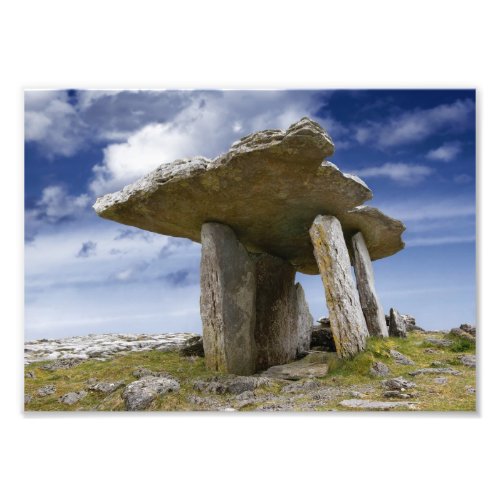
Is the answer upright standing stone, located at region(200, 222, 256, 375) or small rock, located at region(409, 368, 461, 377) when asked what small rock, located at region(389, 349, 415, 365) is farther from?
upright standing stone, located at region(200, 222, 256, 375)

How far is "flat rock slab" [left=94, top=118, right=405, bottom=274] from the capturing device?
7.40 meters

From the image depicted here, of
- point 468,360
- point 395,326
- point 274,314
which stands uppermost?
point 274,314

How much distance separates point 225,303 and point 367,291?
2957mm

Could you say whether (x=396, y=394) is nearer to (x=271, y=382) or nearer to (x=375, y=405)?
(x=375, y=405)

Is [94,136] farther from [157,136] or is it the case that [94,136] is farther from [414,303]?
[414,303]

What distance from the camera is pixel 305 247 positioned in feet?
35.6

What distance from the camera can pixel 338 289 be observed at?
8.44 meters

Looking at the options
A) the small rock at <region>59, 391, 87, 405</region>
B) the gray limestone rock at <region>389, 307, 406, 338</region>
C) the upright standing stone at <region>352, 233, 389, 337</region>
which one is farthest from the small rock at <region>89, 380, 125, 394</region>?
the gray limestone rock at <region>389, 307, 406, 338</region>

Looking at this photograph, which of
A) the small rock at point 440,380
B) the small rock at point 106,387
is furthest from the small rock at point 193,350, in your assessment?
the small rock at point 440,380

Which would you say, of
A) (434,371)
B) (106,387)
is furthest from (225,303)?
(434,371)

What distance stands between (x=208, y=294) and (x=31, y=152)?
3.48m

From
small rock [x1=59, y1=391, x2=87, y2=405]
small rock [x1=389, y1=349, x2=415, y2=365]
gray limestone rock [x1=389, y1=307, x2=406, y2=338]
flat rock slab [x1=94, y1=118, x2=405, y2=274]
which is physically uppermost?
flat rock slab [x1=94, y1=118, x2=405, y2=274]

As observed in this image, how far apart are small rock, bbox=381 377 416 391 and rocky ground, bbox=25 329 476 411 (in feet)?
0.04
